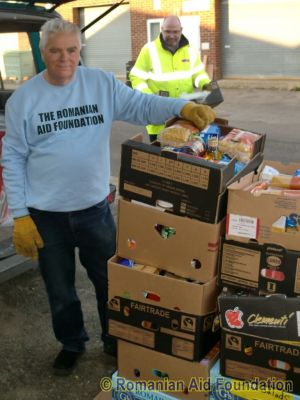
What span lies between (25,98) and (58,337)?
1.31 metres

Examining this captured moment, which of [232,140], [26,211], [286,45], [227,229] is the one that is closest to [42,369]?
[26,211]

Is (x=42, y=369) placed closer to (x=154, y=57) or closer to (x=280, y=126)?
(x=154, y=57)

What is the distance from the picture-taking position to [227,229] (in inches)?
85.0

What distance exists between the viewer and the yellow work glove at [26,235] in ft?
8.28

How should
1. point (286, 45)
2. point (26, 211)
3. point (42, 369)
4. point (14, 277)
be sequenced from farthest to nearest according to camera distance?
point (286, 45)
point (14, 277)
point (42, 369)
point (26, 211)

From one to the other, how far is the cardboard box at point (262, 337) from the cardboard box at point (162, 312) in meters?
0.13

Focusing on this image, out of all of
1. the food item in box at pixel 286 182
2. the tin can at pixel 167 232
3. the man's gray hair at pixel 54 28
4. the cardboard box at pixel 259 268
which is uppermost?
the man's gray hair at pixel 54 28

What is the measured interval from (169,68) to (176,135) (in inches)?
120

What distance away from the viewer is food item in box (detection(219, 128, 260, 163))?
7.55ft

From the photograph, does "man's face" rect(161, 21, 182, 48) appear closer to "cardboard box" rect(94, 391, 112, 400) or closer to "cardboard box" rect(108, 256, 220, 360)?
"cardboard box" rect(108, 256, 220, 360)

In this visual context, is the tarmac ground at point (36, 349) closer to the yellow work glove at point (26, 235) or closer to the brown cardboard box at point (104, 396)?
the brown cardboard box at point (104, 396)

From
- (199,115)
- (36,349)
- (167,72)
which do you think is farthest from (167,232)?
(167,72)

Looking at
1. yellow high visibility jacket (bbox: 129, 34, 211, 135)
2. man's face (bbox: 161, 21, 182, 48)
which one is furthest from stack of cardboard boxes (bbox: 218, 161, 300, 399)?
man's face (bbox: 161, 21, 182, 48)

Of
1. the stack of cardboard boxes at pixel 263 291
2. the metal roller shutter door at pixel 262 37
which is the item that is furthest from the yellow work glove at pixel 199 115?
the metal roller shutter door at pixel 262 37
